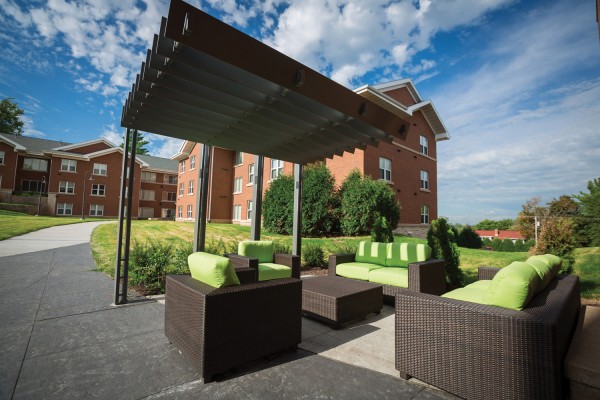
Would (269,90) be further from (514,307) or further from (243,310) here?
(514,307)

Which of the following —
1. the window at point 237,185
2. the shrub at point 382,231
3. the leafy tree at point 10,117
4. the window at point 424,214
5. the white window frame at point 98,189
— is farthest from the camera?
the leafy tree at point 10,117

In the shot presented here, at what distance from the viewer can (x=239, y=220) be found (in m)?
23.4

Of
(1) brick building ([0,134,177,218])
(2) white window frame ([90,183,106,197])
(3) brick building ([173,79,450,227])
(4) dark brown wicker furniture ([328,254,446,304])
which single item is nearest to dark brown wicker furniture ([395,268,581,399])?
(4) dark brown wicker furniture ([328,254,446,304])

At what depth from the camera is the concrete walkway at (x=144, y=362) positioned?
2.33 m

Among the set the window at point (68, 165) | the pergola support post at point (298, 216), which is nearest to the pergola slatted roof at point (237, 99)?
the pergola support post at point (298, 216)

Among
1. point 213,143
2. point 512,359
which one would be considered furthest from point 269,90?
point 512,359

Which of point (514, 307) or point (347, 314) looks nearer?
point (514, 307)

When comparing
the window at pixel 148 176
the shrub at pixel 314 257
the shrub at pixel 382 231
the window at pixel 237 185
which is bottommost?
the shrub at pixel 314 257

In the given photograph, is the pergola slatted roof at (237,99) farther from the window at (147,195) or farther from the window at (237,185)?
the window at (147,195)

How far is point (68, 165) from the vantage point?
3547 cm

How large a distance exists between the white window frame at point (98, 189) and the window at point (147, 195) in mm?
5387

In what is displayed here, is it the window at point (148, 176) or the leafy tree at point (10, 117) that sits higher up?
the leafy tree at point (10, 117)

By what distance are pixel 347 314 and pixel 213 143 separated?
459cm

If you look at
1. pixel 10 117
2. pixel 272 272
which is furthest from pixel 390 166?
pixel 10 117
